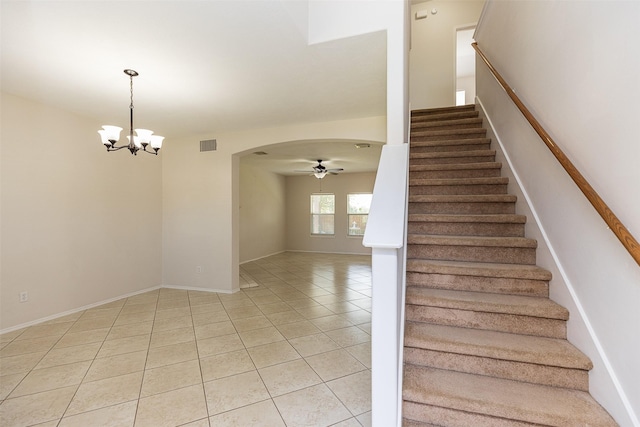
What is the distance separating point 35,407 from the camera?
6.32ft

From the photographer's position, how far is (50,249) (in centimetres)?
351

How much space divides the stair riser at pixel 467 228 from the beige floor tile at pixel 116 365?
275cm

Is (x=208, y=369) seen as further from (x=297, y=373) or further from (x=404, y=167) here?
(x=404, y=167)

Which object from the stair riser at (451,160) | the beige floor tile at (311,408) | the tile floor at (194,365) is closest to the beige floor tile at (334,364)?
the tile floor at (194,365)

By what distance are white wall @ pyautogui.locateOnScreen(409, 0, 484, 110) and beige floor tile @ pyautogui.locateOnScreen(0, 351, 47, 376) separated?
6.68 meters

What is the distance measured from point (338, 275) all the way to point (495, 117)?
13.7ft

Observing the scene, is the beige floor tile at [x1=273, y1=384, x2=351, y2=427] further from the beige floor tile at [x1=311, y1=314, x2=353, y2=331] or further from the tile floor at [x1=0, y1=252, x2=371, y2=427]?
the beige floor tile at [x1=311, y1=314, x2=353, y2=331]

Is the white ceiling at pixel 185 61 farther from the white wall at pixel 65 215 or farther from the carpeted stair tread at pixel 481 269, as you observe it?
the carpeted stair tread at pixel 481 269

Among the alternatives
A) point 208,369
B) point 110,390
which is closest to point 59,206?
point 110,390

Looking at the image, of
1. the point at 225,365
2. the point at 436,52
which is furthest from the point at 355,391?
the point at 436,52

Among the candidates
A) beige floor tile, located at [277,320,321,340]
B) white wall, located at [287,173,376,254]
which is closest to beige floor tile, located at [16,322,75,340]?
beige floor tile, located at [277,320,321,340]

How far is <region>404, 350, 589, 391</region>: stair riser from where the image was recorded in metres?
1.43

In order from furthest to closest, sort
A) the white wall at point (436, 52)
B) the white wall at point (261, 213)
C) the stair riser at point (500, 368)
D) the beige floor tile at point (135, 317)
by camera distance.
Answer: the white wall at point (261, 213)
the white wall at point (436, 52)
the beige floor tile at point (135, 317)
the stair riser at point (500, 368)

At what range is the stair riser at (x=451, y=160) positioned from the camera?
3.10m
